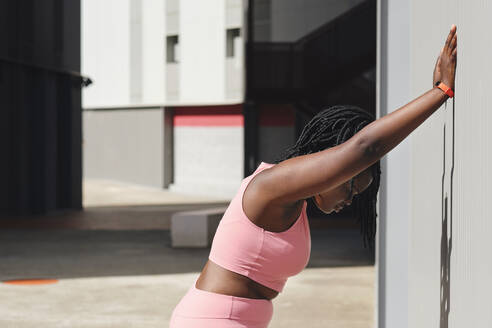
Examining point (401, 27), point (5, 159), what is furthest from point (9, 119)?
point (401, 27)

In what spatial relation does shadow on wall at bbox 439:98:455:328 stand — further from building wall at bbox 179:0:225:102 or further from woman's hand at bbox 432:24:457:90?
building wall at bbox 179:0:225:102

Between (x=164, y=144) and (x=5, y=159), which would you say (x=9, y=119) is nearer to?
(x=5, y=159)

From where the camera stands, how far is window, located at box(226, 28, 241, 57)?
92.4 ft

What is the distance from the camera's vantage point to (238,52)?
2795 cm

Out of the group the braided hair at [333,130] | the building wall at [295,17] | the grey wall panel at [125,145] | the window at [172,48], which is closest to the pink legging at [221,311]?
the braided hair at [333,130]

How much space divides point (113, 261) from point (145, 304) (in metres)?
3.41

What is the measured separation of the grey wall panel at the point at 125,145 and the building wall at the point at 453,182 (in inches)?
1084

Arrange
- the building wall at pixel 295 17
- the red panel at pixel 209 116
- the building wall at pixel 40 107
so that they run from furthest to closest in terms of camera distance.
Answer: the red panel at pixel 209 116, the building wall at pixel 295 17, the building wall at pixel 40 107

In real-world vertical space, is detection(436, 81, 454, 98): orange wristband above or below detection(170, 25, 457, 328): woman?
above

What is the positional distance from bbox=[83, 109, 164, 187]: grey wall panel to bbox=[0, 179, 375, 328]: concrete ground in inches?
590

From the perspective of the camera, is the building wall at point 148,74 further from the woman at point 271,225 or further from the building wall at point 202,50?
the woman at point 271,225

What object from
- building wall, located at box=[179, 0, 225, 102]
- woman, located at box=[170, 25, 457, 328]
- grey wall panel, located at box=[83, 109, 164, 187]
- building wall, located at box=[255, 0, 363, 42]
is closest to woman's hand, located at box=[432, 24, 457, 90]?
woman, located at box=[170, 25, 457, 328]

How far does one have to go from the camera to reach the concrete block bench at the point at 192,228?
43.2 ft

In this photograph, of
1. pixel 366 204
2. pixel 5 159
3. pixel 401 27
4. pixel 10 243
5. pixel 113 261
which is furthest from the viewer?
pixel 5 159
